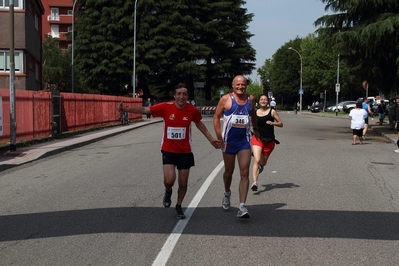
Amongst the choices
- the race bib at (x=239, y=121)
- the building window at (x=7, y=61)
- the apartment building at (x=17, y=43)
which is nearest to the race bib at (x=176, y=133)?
the race bib at (x=239, y=121)

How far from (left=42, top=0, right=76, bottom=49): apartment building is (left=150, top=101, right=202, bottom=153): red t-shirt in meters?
87.4

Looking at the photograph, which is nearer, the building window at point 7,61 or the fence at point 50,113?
the fence at point 50,113

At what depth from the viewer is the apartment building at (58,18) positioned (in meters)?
91.3

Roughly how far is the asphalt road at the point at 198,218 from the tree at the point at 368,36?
35.0ft

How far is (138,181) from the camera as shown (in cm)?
1042

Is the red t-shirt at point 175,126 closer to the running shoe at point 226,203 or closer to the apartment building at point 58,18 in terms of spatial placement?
the running shoe at point 226,203

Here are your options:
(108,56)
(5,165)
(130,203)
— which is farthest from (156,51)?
(130,203)

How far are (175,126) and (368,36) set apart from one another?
17162 millimetres

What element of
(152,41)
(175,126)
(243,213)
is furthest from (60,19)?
(243,213)

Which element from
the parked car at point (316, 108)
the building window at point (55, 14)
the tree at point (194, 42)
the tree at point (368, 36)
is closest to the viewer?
the tree at point (368, 36)

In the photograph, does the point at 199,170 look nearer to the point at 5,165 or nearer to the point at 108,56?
the point at 5,165

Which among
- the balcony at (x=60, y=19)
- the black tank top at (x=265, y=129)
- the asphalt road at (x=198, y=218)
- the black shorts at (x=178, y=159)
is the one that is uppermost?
the balcony at (x=60, y=19)

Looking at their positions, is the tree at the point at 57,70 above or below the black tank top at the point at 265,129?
above

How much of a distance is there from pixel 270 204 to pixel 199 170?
158 inches
